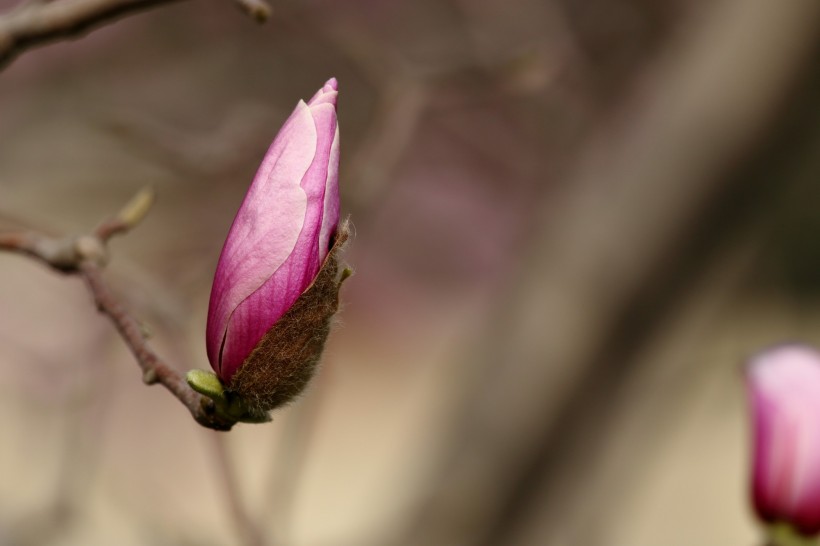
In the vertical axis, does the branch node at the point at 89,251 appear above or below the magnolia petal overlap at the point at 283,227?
below

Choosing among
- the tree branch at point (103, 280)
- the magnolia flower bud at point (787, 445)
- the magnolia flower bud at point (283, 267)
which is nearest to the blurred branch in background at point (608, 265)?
the magnolia flower bud at point (787, 445)

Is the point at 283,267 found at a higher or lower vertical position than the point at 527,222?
higher

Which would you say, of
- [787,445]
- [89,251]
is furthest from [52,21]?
[787,445]

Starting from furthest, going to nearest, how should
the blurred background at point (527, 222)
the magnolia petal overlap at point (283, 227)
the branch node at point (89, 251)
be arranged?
1. the blurred background at point (527, 222)
2. the branch node at point (89, 251)
3. the magnolia petal overlap at point (283, 227)

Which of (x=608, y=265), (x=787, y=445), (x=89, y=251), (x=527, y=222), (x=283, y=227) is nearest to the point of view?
(x=283, y=227)

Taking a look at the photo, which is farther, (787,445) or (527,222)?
(527,222)

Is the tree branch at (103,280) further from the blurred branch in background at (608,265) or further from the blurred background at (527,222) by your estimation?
the blurred branch in background at (608,265)

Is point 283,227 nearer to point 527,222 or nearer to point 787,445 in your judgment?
point 787,445
